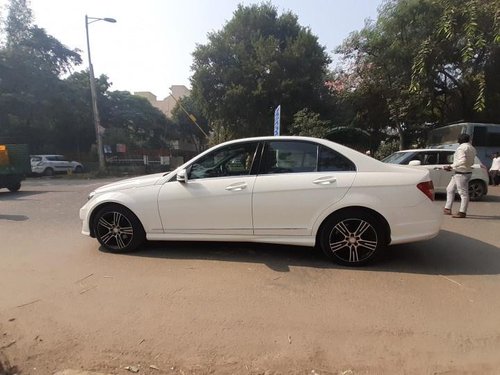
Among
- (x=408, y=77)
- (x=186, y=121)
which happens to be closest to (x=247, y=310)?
(x=408, y=77)

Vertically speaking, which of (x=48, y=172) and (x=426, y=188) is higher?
(x=426, y=188)

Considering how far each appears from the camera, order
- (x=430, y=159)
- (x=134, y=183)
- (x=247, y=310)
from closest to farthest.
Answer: (x=247, y=310)
(x=134, y=183)
(x=430, y=159)

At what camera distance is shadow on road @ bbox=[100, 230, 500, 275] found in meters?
4.79

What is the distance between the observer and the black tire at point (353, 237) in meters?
4.70

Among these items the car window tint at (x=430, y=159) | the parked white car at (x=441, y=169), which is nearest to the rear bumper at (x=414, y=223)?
the parked white car at (x=441, y=169)

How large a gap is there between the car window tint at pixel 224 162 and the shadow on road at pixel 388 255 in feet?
3.59

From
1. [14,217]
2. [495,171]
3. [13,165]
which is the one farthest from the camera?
[495,171]

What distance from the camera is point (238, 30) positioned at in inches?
1179

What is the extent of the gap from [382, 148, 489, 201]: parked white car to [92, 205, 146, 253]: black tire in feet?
26.1

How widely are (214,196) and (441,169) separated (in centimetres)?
815

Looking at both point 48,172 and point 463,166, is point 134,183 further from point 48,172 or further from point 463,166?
point 48,172

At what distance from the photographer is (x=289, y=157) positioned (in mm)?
4984

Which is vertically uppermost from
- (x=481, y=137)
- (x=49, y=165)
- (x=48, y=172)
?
(x=481, y=137)

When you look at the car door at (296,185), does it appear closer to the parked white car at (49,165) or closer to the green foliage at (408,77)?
the green foliage at (408,77)
